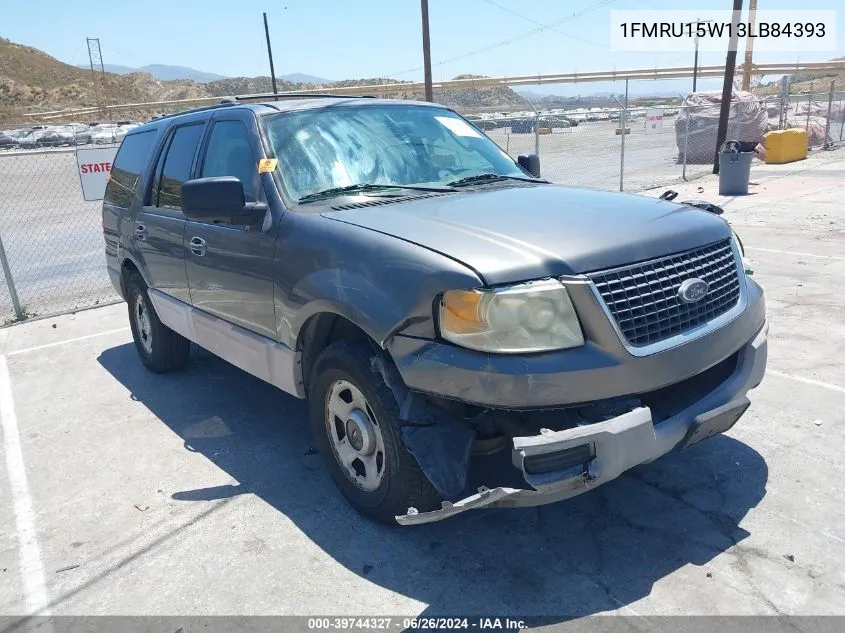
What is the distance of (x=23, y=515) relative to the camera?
3842 millimetres

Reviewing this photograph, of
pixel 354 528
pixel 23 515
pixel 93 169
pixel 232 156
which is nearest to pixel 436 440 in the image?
pixel 354 528

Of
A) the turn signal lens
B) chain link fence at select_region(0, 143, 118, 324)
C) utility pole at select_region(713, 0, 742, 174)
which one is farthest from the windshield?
utility pole at select_region(713, 0, 742, 174)

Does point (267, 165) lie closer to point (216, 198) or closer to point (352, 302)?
point (216, 198)

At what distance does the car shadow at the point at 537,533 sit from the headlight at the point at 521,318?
1037 mm

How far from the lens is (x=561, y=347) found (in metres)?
2.73

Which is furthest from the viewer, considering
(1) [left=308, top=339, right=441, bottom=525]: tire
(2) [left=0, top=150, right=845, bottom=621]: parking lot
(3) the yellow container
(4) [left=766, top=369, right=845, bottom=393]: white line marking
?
(3) the yellow container

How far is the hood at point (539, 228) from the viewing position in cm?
280

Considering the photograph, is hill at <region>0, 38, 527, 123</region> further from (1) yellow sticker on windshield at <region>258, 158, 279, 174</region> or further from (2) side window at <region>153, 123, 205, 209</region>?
A: (1) yellow sticker on windshield at <region>258, 158, 279, 174</region>

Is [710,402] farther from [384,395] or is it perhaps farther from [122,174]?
[122,174]

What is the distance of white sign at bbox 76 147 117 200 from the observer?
8.75 m

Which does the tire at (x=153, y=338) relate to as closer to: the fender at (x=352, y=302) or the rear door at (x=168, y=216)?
the rear door at (x=168, y=216)

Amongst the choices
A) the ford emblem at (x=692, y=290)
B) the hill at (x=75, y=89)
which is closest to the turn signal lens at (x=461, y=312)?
the ford emblem at (x=692, y=290)

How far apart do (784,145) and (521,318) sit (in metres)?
19.9

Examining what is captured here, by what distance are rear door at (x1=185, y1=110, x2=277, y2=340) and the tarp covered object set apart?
1870cm
